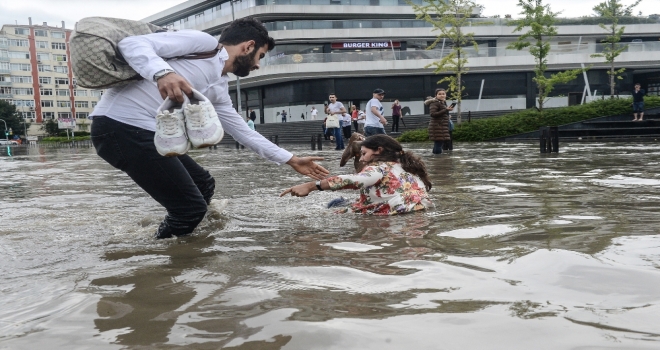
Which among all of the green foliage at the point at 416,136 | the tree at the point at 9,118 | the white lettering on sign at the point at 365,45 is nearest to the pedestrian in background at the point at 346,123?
the green foliage at the point at 416,136

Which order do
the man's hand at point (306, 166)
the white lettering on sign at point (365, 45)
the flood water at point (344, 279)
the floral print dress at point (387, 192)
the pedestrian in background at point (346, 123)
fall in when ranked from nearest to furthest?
the flood water at point (344, 279), the man's hand at point (306, 166), the floral print dress at point (387, 192), the pedestrian in background at point (346, 123), the white lettering on sign at point (365, 45)

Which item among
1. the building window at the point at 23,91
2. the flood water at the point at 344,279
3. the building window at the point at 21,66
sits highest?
the building window at the point at 21,66

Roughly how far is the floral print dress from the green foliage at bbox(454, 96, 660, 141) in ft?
71.6

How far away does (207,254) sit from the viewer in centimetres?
365

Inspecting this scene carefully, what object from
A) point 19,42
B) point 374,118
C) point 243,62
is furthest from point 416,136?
point 19,42

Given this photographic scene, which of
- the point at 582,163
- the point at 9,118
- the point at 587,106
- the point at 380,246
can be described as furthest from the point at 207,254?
the point at 9,118

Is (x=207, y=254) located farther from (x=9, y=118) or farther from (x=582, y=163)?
(x=9, y=118)

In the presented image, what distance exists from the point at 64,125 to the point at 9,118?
2000cm

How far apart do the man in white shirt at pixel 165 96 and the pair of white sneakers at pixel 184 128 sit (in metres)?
0.10

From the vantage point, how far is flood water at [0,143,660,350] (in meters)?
2.12

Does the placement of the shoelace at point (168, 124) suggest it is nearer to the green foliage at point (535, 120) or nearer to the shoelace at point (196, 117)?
the shoelace at point (196, 117)

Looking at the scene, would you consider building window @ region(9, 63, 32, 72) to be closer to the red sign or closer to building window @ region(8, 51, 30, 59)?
building window @ region(8, 51, 30, 59)

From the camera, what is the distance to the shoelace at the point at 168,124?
331cm

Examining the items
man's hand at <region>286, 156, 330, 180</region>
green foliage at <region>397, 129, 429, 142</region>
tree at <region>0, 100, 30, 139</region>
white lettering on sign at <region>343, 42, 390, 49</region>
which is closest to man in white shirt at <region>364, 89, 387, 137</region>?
man's hand at <region>286, 156, 330, 180</region>
